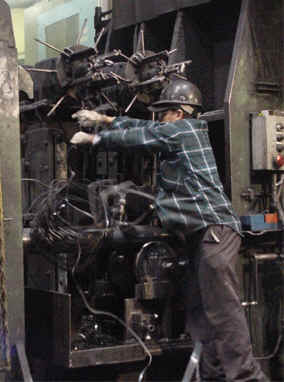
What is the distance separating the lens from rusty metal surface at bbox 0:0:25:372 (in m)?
3.89

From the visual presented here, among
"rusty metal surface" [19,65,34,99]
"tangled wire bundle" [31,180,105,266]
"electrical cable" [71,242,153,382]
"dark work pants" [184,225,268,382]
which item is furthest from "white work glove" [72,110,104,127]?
"dark work pants" [184,225,268,382]

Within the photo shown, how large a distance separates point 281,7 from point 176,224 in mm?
2080

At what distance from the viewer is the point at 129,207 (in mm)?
4676

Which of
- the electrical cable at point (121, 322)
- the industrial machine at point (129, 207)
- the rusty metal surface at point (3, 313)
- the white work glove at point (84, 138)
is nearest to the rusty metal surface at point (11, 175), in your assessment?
the rusty metal surface at point (3, 313)

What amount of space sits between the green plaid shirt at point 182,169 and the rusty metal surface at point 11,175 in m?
0.58

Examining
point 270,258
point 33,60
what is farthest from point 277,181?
point 33,60

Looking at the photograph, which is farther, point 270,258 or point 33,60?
point 33,60

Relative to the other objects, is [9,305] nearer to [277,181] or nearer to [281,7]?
[277,181]

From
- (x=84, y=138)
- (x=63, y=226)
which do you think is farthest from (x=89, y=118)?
(x=63, y=226)

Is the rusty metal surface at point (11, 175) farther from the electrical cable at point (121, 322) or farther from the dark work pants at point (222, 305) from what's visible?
the dark work pants at point (222, 305)

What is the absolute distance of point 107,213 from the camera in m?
4.38

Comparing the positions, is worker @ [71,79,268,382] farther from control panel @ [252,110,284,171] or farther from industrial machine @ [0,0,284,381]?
control panel @ [252,110,284,171]

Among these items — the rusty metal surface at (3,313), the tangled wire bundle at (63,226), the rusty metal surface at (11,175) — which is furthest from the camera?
the tangled wire bundle at (63,226)

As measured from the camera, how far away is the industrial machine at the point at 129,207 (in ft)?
14.5
